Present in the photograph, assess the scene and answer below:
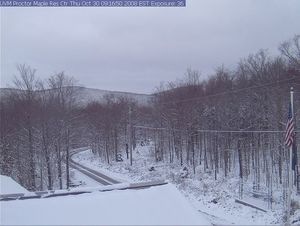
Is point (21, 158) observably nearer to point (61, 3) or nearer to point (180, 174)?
point (180, 174)

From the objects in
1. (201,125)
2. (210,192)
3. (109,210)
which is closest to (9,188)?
(109,210)

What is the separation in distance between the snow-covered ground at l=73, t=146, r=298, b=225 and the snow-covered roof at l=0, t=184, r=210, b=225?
364 cm

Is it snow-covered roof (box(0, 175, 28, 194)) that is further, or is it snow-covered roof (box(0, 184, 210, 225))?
snow-covered roof (box(0, 175, 28, 194))

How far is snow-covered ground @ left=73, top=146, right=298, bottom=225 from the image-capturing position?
75.4 ft

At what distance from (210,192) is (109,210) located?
2404 centimetres

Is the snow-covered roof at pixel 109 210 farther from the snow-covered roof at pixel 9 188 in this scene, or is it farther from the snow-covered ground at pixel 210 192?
the snow-covered roof at pixel 9 188

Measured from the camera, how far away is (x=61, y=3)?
714 cm

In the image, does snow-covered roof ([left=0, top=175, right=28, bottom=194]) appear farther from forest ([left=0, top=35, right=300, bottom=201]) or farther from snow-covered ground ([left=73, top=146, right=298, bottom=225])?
forest ([left=0, top=35, right=300, bottom=201])

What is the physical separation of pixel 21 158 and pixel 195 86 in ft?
89.6

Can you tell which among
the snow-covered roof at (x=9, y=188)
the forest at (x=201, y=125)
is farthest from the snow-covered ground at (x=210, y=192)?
the snow-covered roof at (x=9, y=188)

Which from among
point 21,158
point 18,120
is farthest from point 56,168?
point 18,120

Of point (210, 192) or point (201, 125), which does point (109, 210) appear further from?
point (201, 125)

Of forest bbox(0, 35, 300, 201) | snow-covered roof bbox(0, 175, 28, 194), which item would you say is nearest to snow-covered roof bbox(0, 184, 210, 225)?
snow-covered roof bbox(0, 175, 28, 194)

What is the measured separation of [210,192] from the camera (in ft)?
101
